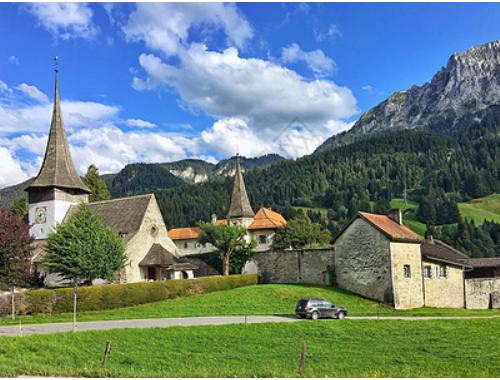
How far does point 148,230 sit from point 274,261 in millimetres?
13687

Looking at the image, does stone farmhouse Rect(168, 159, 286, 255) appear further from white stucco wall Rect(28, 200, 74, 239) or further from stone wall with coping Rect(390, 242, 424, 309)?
stone wall with coping Rect(390, 242, 424, 309)

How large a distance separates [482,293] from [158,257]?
33082 millimetres

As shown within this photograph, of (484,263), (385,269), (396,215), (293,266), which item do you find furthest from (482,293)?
(293,266)

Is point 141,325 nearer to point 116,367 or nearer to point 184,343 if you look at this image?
point 184,343

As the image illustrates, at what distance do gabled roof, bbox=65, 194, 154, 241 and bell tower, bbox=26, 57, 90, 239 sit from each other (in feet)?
5.00

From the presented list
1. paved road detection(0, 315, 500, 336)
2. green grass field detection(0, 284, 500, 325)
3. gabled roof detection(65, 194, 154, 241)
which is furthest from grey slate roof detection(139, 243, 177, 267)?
paved road detection(0, 315, 500, 336)

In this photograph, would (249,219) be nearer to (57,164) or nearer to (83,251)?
(57,164)

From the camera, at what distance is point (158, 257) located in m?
51.1

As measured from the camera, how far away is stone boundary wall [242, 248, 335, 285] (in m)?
46.3

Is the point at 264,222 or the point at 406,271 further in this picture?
the point at 264,222

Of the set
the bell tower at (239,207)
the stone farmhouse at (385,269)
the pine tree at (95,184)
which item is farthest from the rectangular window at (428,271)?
the pine tree at (95,184)

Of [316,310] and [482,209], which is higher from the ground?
[482,209]

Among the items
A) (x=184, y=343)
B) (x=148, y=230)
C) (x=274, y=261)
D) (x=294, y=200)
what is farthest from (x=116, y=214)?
(x=294, y=200)

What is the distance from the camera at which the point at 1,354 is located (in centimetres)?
1923
